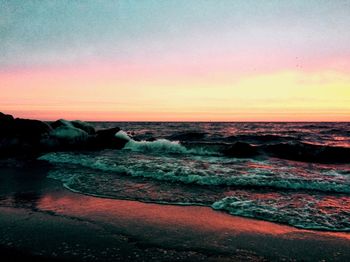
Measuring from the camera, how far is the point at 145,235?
4.31 metres

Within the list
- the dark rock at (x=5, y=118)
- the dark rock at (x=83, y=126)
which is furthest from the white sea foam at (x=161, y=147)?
the dark rock at (x=5, y=118)

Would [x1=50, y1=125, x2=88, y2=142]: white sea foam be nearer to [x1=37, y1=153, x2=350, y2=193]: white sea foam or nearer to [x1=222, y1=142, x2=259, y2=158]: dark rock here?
[x1=37, y1=153, x2=350, y2=193]: white sea foam

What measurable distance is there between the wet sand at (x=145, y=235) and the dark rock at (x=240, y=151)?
908cm

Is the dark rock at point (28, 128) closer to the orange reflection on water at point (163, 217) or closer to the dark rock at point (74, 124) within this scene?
the dark rock at point (74, 124)

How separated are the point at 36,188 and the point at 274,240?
571 cm

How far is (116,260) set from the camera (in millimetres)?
3512

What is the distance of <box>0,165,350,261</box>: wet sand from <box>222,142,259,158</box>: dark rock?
9.08 m

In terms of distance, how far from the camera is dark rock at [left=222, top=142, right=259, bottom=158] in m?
14.4

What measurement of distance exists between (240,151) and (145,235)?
1104 centimetres

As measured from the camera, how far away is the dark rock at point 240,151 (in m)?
14.4

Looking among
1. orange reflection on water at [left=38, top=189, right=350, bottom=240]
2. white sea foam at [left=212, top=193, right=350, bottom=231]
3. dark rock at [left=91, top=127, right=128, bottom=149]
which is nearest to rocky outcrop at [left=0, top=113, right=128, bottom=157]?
dark rock at [left=91, top=127, right=128, bottom=149]

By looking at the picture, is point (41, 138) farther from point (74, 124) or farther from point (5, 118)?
point (74, 124)

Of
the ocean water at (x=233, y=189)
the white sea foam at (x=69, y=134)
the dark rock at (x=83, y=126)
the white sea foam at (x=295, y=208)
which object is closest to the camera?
the white sea foam at (x=295, y=208)

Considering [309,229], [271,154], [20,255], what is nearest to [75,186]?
[20,255]
